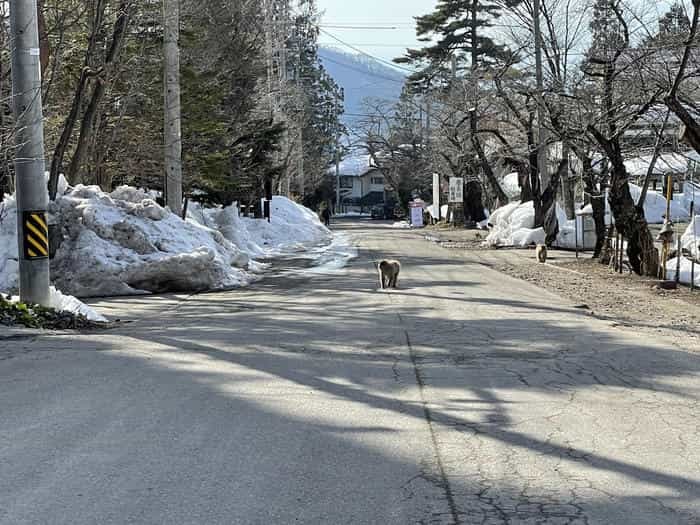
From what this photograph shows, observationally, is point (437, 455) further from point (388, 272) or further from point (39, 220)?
point (388, 272)

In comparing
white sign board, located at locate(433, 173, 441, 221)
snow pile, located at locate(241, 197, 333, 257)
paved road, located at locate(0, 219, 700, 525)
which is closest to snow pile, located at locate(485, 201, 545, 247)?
snow pile, located at locate(241, 197, 333, 257)

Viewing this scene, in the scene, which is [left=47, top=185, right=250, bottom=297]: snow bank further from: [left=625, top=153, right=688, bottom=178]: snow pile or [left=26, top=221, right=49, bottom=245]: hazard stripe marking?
[left=625, top=153, right=688, bottom=178]: snow pile

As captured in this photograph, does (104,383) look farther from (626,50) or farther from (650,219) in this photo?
(650,219)

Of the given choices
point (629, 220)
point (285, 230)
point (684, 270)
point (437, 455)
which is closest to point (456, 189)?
point (285, 230)

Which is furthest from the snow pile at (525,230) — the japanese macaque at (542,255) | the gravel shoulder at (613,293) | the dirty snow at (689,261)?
the dirty snow at (689,261)

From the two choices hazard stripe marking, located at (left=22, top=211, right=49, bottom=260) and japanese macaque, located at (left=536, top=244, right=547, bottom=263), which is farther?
japanese macaque, located at (left=536, top=244, right=547, bottom=263)

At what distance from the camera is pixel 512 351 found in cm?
992

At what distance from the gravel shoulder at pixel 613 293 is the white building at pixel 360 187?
101978mm

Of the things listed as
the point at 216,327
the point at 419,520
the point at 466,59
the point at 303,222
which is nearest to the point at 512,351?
the point at 216,327

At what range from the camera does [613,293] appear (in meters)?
18.1

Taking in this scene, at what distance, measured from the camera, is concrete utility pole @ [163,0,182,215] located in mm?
22609

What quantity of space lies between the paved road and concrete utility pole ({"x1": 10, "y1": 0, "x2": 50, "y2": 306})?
1754 millimetres

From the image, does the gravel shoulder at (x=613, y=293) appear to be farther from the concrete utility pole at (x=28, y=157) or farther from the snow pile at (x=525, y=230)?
the concrete utility pole at (x=28, y=157)

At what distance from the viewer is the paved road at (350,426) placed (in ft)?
15.2
